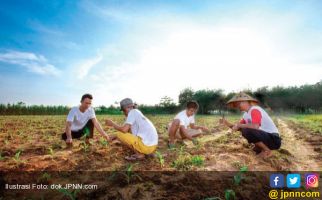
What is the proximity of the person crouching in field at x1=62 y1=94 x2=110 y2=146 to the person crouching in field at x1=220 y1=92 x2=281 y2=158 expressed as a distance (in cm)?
316

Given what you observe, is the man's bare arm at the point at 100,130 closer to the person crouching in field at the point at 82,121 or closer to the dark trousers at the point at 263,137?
the person crouching in field at the point at 82,121

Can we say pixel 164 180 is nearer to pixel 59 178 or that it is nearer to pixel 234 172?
pixel 234 172

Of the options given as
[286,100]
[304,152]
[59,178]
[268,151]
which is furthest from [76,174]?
[286,100]

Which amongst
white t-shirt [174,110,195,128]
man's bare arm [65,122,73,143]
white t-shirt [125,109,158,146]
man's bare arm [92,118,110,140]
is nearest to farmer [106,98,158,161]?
white t-shirt [125,109,158,146]

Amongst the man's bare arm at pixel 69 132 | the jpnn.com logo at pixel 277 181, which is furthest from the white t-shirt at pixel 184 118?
the jpnn.com logo at pixel 277 181

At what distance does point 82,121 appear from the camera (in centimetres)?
654

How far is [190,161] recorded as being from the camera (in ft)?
15.4

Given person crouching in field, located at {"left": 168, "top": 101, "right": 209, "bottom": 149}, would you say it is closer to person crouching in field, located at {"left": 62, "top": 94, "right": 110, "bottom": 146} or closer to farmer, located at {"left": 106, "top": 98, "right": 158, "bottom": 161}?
farmer, located at {"left": 106, "top": 98, "right": 158, "bottom": 161}

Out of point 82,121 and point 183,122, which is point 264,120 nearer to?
point 183,122

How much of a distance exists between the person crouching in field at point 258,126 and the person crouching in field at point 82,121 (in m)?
3.16

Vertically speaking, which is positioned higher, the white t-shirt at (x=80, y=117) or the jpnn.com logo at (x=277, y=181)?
the white t-shirt at (x=80, y=117)

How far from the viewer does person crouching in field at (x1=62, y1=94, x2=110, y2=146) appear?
6.10m

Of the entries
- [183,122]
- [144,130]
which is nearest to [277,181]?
[144,130]

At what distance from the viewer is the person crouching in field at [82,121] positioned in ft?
20.0
